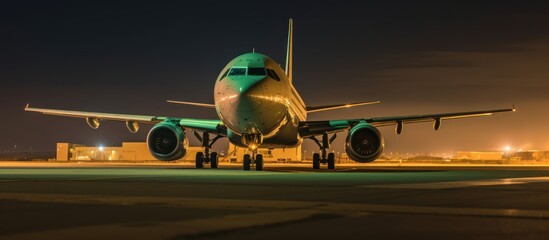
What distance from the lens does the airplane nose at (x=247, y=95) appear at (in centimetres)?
2672

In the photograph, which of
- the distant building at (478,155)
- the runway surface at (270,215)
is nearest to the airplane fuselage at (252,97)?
the runway surface at (270,215)

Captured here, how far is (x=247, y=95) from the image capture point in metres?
26.7

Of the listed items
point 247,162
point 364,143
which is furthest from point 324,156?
point 247,162

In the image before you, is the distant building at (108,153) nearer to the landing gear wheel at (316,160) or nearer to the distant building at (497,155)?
the landing gear wheel at (316,160)

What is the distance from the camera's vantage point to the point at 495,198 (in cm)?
1198

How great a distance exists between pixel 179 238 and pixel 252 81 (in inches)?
806

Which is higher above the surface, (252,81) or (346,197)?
(252,81)

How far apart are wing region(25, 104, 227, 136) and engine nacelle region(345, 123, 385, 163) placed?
6.13 m

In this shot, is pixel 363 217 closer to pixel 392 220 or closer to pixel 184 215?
pixel 392 220

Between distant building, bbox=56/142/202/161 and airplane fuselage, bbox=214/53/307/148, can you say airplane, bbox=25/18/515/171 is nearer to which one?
airplane fuselage, bbox=214/53/307/148

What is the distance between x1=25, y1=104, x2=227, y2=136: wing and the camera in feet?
106

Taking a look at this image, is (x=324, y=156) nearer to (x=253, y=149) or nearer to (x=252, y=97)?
(x=253, y=149)

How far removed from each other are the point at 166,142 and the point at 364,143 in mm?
9532

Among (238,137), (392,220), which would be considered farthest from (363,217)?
(238,137)
